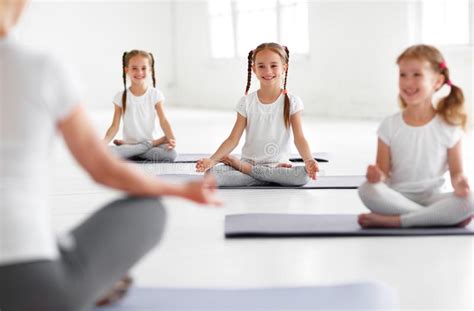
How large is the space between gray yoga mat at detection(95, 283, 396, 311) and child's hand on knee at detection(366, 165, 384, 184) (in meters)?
0.79

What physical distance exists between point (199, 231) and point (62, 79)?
1.68m

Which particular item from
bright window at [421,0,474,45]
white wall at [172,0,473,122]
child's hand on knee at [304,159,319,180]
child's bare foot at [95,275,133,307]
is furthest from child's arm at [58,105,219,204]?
bright window at [421,0,474,45]

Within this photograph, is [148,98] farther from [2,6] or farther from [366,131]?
[2,6]

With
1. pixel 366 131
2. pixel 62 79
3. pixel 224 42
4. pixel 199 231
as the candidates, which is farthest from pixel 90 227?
pixel 224 42

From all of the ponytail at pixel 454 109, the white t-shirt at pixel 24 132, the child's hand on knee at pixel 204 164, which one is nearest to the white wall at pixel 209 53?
the child's hand on knee at pixel 204 164

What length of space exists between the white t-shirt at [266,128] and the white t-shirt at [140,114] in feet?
3.92

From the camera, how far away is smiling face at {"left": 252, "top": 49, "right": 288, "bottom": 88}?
14.0 feet

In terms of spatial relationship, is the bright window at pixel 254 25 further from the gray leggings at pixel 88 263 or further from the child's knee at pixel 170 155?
the gray leggings at pixel 88 263

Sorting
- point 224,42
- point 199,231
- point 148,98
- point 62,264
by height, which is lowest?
point 199,231

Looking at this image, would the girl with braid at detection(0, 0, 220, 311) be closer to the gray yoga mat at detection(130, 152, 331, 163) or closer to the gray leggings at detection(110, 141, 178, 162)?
the gray leggings at detection(110, 141, 178, 162)

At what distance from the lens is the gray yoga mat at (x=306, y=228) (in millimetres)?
3061

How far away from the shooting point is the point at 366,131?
26.0 ft

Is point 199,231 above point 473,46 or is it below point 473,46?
below

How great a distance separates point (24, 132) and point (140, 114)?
3.82 metres
